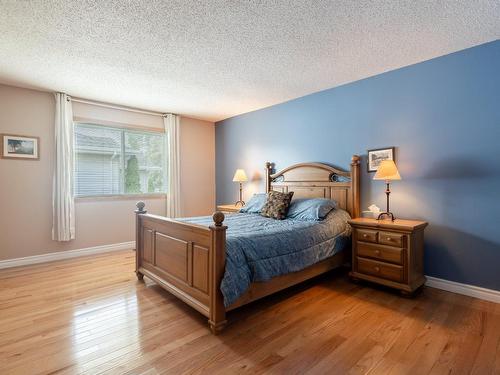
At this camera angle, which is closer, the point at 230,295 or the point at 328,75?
the point at 230,295

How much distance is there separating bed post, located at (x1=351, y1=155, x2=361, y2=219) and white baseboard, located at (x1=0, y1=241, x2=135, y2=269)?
361cm

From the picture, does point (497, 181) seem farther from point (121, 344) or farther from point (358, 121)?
point (121, 344)

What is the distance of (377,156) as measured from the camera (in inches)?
128

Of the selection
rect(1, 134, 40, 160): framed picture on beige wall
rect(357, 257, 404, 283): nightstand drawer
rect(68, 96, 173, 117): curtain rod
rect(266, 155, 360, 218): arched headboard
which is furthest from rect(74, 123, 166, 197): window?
rect(357, 257, 404, 283): nightstand drawer

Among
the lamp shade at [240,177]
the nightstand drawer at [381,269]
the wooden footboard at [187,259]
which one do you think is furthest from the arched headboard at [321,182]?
the wooden footboard at [187,259]

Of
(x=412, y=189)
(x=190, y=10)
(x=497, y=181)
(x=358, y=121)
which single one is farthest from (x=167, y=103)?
(x=497, y=181)

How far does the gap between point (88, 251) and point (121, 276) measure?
136cm

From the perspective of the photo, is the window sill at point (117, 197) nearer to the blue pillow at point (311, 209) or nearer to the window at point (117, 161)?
the window at point (117, 161)

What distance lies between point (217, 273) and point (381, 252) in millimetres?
1757

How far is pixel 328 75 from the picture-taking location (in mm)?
3275

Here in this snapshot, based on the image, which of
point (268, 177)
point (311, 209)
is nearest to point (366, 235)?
point (311, 209)

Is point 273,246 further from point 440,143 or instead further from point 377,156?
point 440,143

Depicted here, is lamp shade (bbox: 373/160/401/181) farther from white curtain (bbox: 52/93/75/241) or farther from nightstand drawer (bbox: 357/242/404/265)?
white curtain (bbox: 52/93/75/241)

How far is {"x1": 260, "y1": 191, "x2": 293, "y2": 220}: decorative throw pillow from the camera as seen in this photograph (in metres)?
3.39
